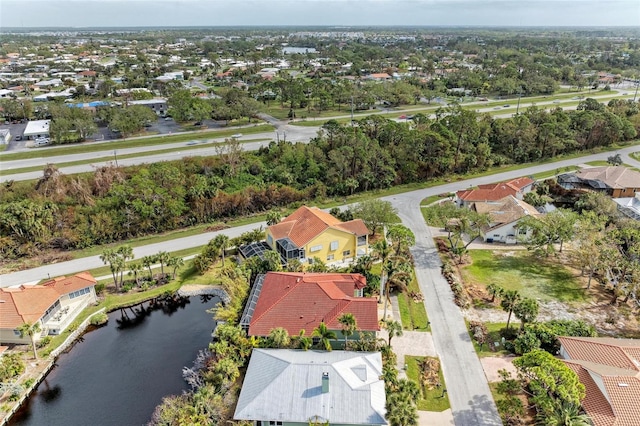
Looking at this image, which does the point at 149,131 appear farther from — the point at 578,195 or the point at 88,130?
the point at 578,195

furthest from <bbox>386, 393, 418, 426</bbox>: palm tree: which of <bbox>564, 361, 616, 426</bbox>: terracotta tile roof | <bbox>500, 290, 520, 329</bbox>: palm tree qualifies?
<bbox>500, 290, 520, 329</bbox>: palm tree

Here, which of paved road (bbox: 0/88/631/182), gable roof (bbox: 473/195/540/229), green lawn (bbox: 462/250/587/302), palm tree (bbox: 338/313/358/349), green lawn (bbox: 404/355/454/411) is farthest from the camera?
paved road (bbox: 0/88/631/182)

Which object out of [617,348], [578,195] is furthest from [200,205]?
[578,195]

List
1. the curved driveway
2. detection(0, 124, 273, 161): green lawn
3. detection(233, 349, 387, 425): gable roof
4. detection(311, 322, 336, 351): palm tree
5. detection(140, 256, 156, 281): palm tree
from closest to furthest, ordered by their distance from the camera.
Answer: detection(233, 349, 387, 425): gable roof, the curved driveway, detection(311, 322, 336, 351): palm tree, detection(140, 256, 156, 281): palm tree, detection(0, 124, 273, 161): green lawn

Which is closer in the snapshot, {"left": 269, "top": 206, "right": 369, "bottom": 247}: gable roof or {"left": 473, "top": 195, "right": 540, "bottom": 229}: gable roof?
{"left": 269, "top": 206, "right": 369, "bottom": 247}: gable roof

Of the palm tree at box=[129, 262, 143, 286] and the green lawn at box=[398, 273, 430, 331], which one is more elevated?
the palm tree at box=[129, 262, 143, 286]

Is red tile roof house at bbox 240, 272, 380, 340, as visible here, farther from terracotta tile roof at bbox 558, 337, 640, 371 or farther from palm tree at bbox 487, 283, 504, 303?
terracotta tile roof at bbox 558, 337, 640, 371
